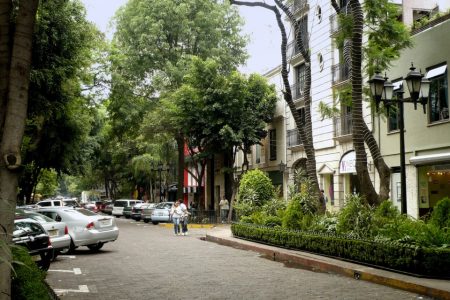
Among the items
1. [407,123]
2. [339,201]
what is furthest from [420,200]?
[339,201]

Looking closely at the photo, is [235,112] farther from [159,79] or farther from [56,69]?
[56,69]

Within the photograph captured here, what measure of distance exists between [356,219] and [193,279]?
14.7ft

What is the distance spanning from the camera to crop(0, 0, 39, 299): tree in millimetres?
4586

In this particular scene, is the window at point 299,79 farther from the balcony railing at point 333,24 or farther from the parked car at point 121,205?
the parked car at point 121,205

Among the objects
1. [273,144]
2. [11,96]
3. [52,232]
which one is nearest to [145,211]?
[273,144]

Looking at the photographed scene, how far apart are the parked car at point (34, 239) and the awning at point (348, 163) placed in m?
15.5

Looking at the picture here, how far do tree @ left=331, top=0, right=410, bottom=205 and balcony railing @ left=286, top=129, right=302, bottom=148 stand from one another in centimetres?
1269

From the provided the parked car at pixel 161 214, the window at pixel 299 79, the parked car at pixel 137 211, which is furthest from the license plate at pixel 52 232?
the parked car at pixel 137 211

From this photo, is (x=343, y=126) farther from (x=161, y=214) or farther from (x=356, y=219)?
(x=161, y=214)

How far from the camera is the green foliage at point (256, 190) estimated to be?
851 inches

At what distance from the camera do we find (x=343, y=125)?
82.9 ft

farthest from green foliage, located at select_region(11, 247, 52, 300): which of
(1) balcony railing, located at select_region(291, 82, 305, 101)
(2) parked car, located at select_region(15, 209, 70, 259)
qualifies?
(1) balcony railing, located at select_region(291, 82, 305, 101)

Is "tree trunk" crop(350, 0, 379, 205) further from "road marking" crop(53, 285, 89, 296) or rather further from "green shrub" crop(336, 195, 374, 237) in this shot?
"road marking" crop(53, 285, 89, 296)

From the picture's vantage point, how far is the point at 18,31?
474 centimetres
